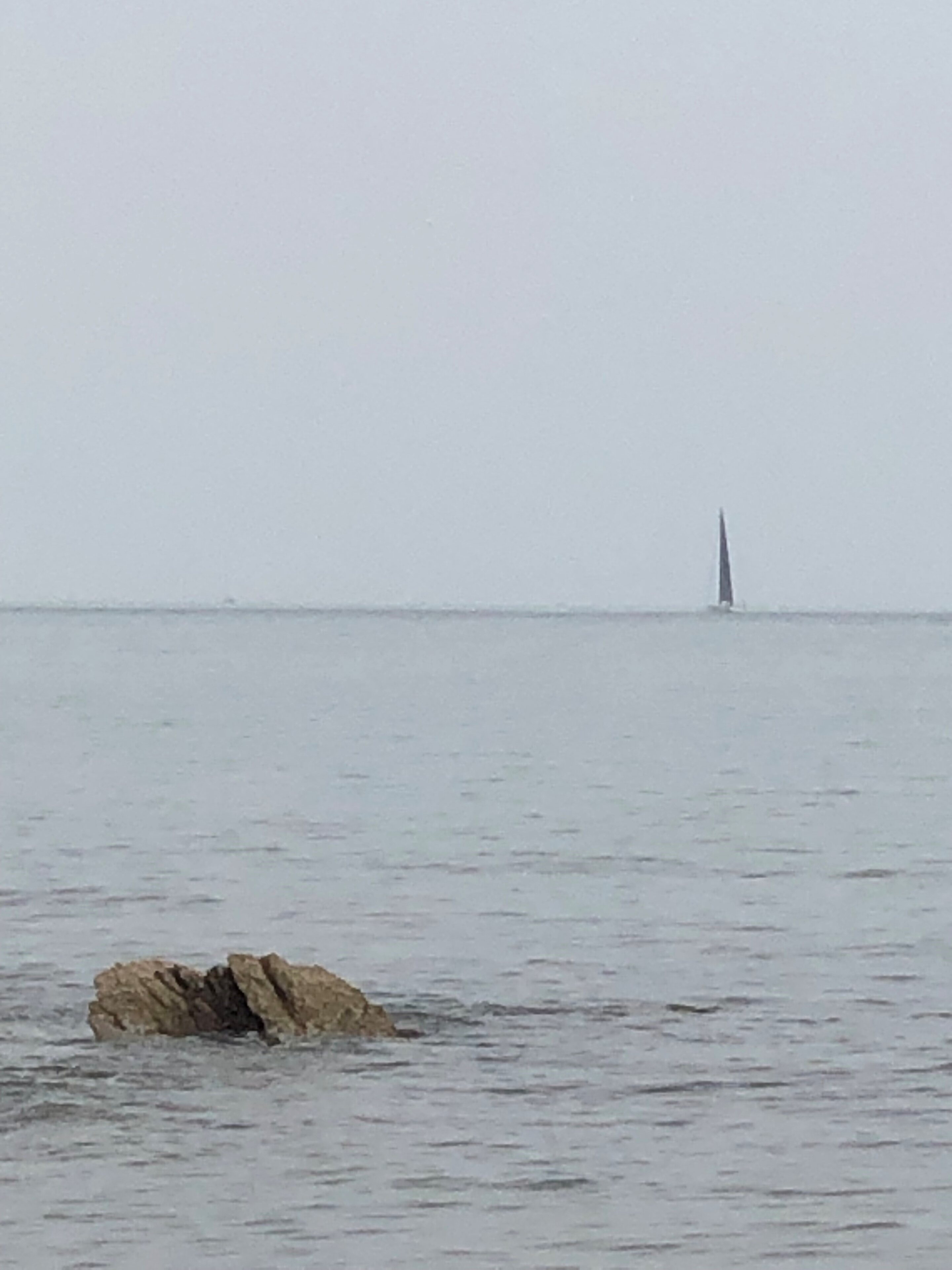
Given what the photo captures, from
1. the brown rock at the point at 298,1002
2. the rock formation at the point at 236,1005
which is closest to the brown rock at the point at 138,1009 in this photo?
the rock formation at the point at 236,1005

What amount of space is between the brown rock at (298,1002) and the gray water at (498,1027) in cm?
36

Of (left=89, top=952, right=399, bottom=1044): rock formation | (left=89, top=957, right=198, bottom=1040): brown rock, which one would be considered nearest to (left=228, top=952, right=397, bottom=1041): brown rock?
(left=89, top=952, right=399, bottom=1044): rock formation

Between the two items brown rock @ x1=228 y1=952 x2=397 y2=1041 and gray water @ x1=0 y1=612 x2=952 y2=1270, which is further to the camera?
brown rock @ x1=228 y1=952 x2=397 y2=1041

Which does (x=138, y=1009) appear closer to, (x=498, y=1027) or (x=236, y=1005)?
(x=236, y=1005)

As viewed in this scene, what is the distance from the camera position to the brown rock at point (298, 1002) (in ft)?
68.3

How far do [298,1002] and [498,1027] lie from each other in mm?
2242

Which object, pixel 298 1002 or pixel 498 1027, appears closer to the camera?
pixel 298 1002

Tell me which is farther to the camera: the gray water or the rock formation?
the rock formation

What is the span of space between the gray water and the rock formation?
320mm

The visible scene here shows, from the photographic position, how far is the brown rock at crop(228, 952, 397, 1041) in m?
20.8

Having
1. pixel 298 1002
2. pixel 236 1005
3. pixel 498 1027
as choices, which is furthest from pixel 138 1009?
pixel 498 1027

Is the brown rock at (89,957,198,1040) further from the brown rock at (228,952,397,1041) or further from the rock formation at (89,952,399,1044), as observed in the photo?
the brown rock at (228,952,397,1041)

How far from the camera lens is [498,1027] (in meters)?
22.2

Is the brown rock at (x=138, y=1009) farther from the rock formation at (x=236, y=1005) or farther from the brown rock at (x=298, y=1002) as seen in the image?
the brown rock at (x=298, y=1002)
